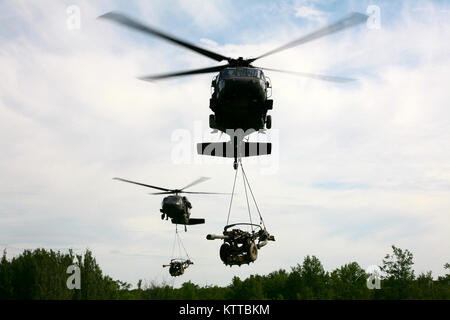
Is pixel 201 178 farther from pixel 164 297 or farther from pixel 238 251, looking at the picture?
pixel 164 297

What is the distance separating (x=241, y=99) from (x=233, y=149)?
3.91m

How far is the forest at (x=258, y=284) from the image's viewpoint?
194 ft

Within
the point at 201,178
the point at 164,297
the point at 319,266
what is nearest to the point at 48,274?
the point at 164,297

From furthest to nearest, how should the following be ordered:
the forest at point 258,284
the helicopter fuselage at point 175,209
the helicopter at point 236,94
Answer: the forest at point 258,284
the helicopter fuselage at point 175,209
the helicopter at point 236,94

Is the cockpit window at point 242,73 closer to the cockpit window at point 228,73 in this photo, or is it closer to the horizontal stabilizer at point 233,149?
the cockpit window at point 228,73

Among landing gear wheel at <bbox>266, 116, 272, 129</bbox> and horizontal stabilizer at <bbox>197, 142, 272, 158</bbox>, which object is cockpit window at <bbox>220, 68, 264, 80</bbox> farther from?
horizontal stabilizer at <bbox>197, 142, 272, 158</bbox>

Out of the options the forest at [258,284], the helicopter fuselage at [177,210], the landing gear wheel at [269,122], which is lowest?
the forest at [258,284]

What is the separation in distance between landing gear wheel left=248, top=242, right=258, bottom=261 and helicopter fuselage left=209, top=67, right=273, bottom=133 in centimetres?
541

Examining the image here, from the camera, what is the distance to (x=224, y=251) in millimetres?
21562

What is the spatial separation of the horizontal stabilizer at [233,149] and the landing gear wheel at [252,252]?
4008 millimetres

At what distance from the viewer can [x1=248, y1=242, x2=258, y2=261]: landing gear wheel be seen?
2155 centimetres

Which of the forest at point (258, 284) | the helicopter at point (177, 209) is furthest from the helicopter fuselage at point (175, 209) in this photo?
the forest at point (258, 284)
